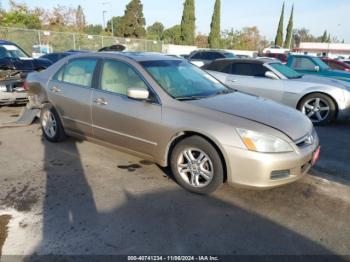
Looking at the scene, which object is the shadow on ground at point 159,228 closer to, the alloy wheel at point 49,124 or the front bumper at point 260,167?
the front bumper at point 260,167

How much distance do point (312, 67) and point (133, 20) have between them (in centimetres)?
4591

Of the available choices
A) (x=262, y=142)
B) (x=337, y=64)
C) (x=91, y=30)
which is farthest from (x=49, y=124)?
(x=91, y=30)

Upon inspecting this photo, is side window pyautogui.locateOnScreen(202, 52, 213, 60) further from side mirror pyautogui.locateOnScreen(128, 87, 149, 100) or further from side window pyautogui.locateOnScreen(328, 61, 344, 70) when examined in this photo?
side mirror pyautogui.locateOnScreen(128, 87, 149, 100)

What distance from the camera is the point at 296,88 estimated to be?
23.9 ft

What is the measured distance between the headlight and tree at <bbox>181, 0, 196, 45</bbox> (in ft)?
164

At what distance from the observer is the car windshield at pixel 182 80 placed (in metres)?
4.03

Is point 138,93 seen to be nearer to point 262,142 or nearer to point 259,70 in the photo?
point 262,142

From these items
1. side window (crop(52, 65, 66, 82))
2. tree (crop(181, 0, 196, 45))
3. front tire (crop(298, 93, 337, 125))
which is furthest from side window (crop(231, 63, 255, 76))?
tree (crop(181, 0, 196, 45))

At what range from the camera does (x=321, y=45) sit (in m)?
67.7

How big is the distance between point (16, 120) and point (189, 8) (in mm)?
47556

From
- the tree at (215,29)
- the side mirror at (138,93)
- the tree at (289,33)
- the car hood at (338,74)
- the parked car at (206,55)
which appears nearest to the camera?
the side mirror at (138,93)

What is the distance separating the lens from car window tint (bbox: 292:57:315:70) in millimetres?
10052

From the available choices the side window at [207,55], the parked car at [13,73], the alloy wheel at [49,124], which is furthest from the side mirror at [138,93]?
the side window at [207,55]

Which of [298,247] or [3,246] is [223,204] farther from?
[3,246]
